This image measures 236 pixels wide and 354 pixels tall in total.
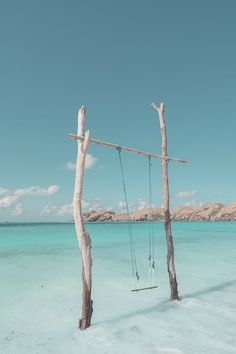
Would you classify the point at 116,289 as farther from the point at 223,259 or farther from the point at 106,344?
the point at 223,259

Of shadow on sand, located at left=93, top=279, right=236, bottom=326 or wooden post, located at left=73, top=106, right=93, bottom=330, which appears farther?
shadow on sand, located at left=93, top=279, right=236, bottom=326

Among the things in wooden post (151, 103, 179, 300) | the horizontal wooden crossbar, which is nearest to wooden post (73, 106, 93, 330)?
the horizontal wooden crossbar

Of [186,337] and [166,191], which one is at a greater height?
[166,191]

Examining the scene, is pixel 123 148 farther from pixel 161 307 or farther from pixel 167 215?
pixel 161 307

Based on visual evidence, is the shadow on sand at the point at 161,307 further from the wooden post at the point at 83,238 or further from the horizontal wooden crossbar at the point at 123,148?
the horizontal wooden crossbar at the point at 123,148

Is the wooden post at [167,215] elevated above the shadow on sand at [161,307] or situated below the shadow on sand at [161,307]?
above

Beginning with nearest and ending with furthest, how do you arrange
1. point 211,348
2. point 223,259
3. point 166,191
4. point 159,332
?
point 211,348
point 159,332
point 166,191
point 223,259

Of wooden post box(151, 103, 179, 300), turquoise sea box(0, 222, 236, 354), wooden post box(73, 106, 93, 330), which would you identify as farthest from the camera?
wooden post box(151, 103, 179, 300)

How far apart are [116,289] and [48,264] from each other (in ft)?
33.4

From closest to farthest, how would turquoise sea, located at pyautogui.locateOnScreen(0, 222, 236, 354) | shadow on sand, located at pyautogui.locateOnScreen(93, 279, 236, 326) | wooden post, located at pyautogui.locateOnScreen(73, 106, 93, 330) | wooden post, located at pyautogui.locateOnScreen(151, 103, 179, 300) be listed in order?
turquoise sea, located at pyautogui.locateOnScreen(0, 222, 236, 354) → wooden post, located at pyautogui.locateOnScreen(73, 106, 93, 330) → shadow on sand, located at pyautogui.locateOnScreen(93, 279, 236, 326) → wooden post, located at pyautogui.locateOnScreen(151, 103, 179, 300)

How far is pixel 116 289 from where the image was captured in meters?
14.6

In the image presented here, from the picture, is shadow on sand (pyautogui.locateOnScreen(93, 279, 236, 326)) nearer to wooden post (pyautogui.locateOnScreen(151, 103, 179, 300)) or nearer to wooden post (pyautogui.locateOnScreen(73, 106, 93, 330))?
wooden post (pyautogui.locateOnScreen(151, 103, 179, 300))

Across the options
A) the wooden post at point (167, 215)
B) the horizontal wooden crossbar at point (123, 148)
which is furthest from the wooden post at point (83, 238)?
the wooden post at point (167, 215)

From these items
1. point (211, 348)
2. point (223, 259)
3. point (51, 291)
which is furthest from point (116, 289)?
point (223, 259)
